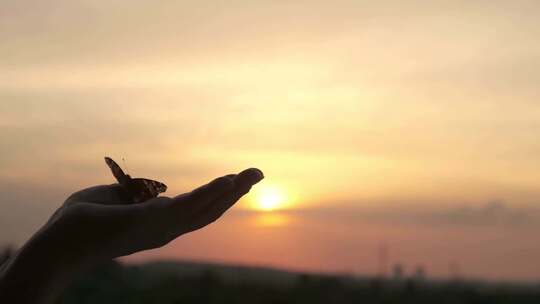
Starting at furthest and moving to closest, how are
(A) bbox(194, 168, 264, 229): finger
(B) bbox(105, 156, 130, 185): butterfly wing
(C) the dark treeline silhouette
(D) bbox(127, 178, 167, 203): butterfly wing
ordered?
(C) the dark treeline silhouette → (B) bbox(105, 156, 130, 185): butterfly wing → (D) bbox(127, 178, 167, 203): butterfly wing → (A) bbox(194, 168, 264, 229): finger

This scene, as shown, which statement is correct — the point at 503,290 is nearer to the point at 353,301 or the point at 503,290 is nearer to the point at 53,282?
the point at 353,301

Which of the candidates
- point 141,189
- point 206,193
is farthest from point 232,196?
point 141,189

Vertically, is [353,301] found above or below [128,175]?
above

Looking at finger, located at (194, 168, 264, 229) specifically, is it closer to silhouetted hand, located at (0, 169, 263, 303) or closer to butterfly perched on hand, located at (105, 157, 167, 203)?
silhouetted hand, located at (0, 169, 263, 303)

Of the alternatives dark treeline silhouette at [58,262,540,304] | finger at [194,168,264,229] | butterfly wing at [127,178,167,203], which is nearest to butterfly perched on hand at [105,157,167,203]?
butterfly wing at [127,178,167,203]

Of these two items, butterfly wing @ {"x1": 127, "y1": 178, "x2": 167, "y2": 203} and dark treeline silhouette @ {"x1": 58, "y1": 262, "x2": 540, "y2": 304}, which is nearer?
butterfly wing @ {"x1": 127, "y1": 178, "x2": 167, "y2": 203}

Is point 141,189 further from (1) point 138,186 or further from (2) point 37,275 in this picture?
(2) point 37,275

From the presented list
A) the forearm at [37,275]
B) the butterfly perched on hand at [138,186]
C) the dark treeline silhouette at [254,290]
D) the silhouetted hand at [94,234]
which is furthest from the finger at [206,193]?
the dark treeline silhouette at [254,290]

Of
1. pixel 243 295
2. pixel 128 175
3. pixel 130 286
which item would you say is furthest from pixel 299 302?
pixel 128 175

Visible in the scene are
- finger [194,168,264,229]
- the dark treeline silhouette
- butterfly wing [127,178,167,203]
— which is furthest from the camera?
the dark treeline silhouette
